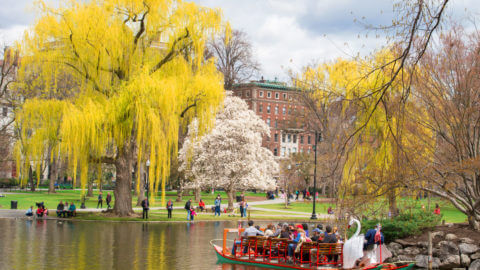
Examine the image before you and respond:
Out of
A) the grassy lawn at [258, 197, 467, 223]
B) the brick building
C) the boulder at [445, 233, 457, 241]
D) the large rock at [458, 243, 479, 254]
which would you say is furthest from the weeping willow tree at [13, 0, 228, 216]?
the brick building

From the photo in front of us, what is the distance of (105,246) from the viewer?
2231 cm

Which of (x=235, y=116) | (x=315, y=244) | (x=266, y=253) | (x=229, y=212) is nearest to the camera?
(x=315, y=244)

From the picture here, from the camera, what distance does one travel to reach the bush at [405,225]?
68.7ft

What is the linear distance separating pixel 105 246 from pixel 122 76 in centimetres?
1477

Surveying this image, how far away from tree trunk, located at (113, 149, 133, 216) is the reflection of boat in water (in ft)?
56.8

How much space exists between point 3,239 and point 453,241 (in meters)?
18.6

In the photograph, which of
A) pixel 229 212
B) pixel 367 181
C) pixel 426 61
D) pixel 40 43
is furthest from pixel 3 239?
pixel 229 212

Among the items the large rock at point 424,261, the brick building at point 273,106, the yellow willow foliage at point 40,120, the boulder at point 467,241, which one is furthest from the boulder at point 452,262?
the brick building at point 273,106

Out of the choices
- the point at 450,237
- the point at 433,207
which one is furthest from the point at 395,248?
the point at 433,207

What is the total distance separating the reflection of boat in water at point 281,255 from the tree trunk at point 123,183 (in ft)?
56.8

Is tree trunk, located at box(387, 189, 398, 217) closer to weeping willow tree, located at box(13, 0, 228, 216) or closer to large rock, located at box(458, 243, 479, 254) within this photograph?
large rock, located at box(458, 243, 479, 254)

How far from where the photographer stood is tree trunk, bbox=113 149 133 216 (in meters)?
35.6

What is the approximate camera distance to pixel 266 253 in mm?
18797

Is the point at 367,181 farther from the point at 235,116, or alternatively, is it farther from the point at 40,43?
the point at 235,116
